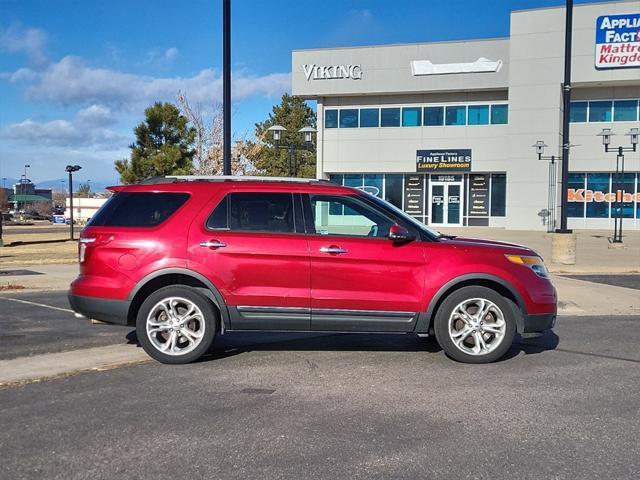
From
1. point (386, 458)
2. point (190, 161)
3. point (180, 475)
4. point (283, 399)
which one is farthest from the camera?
point (190, 161)

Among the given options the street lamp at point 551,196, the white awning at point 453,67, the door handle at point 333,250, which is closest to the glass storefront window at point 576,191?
the street lamp at point 551,196

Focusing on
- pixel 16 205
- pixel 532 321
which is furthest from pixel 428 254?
pixel 16 205

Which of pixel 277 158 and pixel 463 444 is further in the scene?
pixel 277 158

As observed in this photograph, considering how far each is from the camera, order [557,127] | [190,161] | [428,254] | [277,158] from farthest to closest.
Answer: [277,158]
[557,127]
[190,161]
[428,254]

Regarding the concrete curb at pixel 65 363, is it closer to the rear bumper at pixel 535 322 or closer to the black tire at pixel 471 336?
the black tire at pixel 471 336

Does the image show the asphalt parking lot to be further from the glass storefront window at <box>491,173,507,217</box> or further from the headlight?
the glass storefront window at <box>491,173,507,217</box>

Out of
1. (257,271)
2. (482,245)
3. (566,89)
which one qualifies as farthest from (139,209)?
(566,89)

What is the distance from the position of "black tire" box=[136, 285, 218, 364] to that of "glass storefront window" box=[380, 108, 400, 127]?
31728 millimetres

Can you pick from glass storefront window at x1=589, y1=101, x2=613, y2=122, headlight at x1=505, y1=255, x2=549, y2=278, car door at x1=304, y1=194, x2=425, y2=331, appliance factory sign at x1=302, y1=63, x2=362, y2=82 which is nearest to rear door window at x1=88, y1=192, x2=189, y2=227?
car door at x1=304, y1=194, x2=425, y2=331

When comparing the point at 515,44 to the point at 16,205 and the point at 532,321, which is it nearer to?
the point at 532,321

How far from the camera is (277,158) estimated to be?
182 ft

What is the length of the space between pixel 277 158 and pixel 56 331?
158ft

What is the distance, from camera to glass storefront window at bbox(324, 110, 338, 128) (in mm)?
37438

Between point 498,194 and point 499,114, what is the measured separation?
14.9 ft
